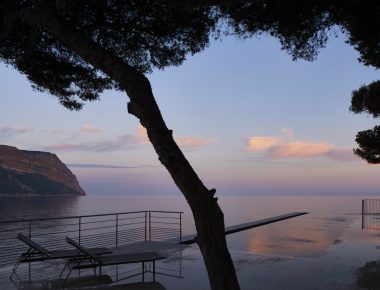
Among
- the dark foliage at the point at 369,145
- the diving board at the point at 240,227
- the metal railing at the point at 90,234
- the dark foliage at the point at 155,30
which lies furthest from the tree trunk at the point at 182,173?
the dark foliage at the point at 369,145

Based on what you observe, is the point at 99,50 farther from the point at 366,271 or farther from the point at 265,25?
the point at 366,271

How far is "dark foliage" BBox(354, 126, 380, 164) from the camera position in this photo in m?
10.8

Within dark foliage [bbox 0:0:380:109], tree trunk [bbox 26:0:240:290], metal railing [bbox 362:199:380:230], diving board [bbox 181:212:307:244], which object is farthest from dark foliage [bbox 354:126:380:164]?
tree trunk [bbox 26:0:240:290]

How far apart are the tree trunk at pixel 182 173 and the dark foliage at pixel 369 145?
8751 mm

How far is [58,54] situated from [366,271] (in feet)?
20.3

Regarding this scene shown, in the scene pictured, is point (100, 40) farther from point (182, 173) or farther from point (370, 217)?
point (370, 217)

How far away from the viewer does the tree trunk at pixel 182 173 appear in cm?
315

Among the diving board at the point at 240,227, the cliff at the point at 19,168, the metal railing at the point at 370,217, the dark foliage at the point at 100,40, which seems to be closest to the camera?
the dark foliage at the point at 100,40

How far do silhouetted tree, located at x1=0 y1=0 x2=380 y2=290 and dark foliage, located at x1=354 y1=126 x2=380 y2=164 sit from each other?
15.5 feet

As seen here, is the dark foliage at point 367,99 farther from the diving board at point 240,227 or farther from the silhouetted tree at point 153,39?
the diving board at point 240,227

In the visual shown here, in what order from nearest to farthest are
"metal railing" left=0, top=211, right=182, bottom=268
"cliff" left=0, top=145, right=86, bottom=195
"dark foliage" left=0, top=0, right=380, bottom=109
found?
"dark foliage" left=0, top=0, right=380, bottom=109
"metal railing" left=0, top=211, right=182, bottom=268
"cliff" left=0, top=145, right=86, bottom=195

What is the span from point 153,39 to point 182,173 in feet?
12.7

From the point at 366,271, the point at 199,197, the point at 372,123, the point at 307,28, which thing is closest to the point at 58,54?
the point at 307,28

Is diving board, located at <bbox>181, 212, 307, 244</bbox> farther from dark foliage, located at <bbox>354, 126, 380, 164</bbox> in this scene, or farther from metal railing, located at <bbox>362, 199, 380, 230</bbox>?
dark foliage, located at <bbox>354, 126, 380, 164</bbox>
